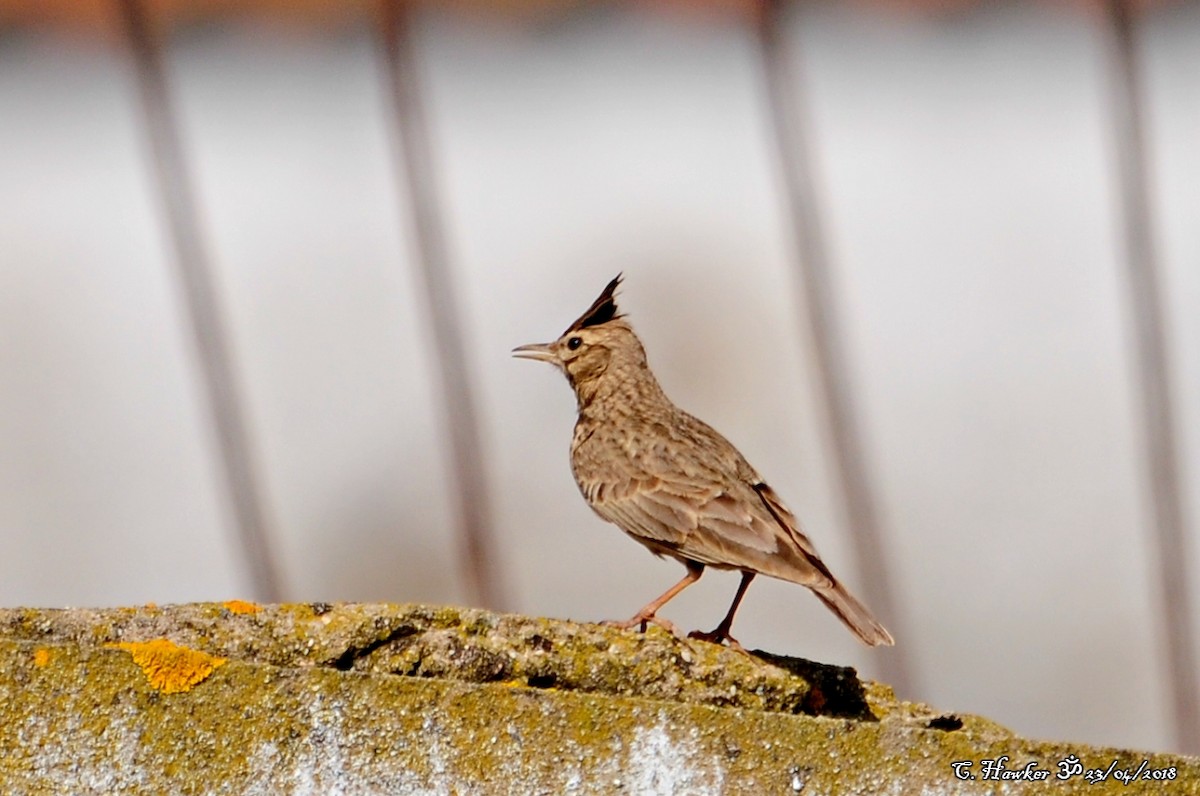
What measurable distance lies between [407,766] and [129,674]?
45 centimetres

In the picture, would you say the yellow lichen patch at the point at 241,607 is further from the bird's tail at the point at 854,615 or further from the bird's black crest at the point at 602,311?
the bird's black crest at the point at 602,311

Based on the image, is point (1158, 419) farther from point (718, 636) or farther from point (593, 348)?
point (593, 348)

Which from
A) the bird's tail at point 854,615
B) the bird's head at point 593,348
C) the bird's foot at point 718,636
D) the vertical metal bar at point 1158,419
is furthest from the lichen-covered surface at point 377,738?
the bird's head at point 593,348

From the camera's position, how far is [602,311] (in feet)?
21.1

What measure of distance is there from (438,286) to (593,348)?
98 cm

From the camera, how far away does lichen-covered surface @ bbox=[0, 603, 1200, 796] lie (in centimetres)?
246

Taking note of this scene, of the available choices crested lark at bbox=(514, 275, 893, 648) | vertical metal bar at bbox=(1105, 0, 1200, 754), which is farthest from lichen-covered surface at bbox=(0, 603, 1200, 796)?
vertical metal bar at bbox=(1105, 0, 1200, 754)

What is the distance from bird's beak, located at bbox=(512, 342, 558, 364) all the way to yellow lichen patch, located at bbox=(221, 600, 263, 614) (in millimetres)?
3152

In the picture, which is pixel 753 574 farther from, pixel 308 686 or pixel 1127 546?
pixel 308 686

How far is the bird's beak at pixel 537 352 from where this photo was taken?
6.18 metres

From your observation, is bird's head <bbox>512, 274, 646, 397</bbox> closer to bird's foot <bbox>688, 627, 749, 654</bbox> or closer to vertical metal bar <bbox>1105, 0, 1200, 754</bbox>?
bird's foot <bbox>688, 627, 749, 654</bbox>

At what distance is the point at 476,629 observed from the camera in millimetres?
3070

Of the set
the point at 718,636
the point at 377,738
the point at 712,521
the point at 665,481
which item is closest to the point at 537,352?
the point at 665,481

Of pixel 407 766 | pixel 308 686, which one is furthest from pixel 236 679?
pixel 407 766
